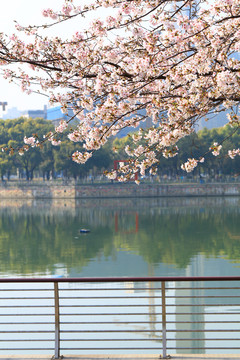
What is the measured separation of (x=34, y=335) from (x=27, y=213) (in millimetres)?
50827

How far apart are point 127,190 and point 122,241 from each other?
45.3 m

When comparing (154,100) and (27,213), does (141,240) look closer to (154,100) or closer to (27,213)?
(27,213)

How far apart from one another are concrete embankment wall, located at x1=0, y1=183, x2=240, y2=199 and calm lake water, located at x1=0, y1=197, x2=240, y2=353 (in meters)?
13.6

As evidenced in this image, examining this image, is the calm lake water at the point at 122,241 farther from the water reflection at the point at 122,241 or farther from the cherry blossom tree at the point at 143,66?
the cherry blossom tree at the point at 143,66

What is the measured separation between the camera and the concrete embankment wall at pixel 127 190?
89.4 metres

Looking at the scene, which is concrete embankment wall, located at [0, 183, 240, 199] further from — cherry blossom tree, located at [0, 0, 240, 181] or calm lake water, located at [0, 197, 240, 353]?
cherry blossom tree, located at [0, 0, 240, 181]

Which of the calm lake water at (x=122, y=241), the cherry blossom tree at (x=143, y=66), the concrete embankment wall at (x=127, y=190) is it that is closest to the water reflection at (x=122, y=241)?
the calm lake water at (x=122, y=241)

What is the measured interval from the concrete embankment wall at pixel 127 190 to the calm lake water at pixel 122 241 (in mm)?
13642

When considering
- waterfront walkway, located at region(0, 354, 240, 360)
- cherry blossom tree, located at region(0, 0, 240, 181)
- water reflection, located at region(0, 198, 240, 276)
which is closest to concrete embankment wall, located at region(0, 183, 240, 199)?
water reflection, located at region(0, 198, 240, 276)

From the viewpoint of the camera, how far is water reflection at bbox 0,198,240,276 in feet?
107

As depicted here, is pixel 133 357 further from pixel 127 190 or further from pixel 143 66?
pixel 127 190

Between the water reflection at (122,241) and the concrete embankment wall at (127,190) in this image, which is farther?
the concrete embankment wall at (127,190)

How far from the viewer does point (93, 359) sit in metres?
6.51

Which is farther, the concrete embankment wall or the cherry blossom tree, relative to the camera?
the concrete embankment wall
